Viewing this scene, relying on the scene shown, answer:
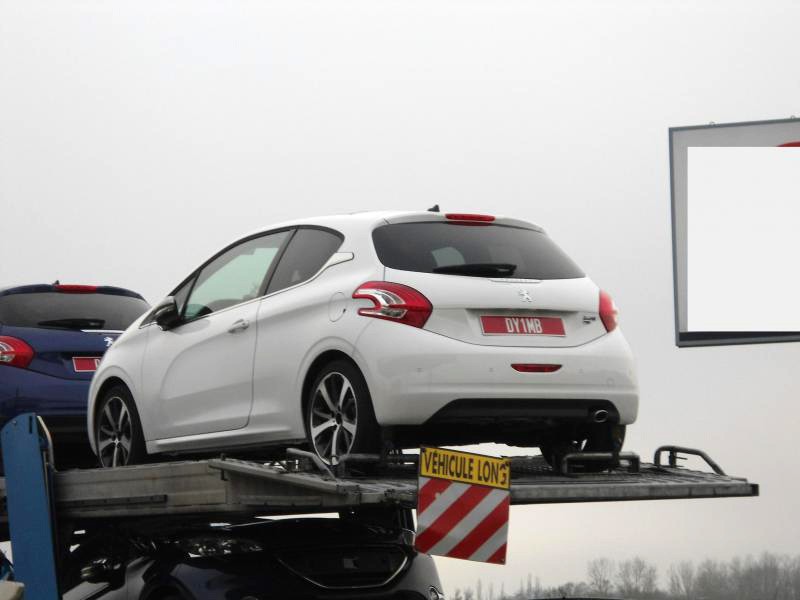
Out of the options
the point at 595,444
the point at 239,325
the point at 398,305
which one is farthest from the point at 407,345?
the point at 239,325

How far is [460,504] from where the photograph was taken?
699cm

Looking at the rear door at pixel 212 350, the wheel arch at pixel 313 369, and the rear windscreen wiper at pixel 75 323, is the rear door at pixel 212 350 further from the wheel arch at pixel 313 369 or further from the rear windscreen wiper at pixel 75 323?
the rear windscreen wiper at pixel 75 323

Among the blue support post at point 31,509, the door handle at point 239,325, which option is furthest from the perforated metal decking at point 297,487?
the door handle at point 239,325

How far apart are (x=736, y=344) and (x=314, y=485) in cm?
1535

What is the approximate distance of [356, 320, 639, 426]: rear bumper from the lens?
24.7ft

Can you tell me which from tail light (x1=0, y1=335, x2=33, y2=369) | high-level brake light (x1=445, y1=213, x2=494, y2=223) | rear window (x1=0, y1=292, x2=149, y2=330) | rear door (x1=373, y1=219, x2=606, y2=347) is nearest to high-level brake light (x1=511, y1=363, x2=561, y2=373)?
rear door (x1=373, y1=219, x2=606, y2=347)

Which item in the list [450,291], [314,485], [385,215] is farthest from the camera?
[385,215]

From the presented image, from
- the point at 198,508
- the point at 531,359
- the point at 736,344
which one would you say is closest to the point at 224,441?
the point at 198,508

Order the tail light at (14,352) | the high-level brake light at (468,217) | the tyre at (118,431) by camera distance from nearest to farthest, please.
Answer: the high-level brake light at (468,217) → the tyre at (118,431) → the tail light at (14,352)

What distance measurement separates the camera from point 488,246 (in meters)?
8.27

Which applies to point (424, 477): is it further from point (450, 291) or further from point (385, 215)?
point (385, 215)

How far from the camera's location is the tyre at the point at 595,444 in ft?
27.4

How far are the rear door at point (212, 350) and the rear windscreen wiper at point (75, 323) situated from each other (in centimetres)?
163

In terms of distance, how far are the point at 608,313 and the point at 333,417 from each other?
1698mm
